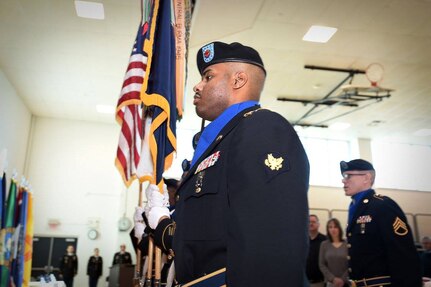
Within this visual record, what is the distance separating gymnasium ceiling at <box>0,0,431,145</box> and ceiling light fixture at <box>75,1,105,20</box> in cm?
11

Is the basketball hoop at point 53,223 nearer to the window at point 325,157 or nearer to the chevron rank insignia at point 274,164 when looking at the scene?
the window at point 325,157

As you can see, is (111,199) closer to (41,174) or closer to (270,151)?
(41,174)

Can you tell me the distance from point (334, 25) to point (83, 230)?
29.9 ft

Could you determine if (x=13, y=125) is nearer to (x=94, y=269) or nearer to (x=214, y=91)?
(x=94, y=269)

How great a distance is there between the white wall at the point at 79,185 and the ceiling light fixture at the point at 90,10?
21.2 ft

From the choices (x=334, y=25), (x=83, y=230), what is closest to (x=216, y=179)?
(x=334, y=25)

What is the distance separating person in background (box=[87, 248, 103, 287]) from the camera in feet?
33.5

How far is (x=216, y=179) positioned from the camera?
1088 mm

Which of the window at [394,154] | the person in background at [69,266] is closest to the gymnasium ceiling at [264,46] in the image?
the window at [394,154]

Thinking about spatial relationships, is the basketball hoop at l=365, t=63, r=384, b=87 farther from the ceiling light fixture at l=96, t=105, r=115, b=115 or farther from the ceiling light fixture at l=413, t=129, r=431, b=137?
the ceiling light fixture at l=96, t=105, r=115, b=115

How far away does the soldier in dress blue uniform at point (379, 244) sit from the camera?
7.84ft

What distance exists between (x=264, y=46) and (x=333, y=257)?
3922 mm

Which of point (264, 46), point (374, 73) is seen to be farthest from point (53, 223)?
point (374, 73)

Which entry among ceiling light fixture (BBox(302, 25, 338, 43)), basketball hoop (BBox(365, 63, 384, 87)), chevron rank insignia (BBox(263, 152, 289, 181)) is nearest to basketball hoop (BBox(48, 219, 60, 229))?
ceiling light fixture (BBox(302, 25, 338, 43))
